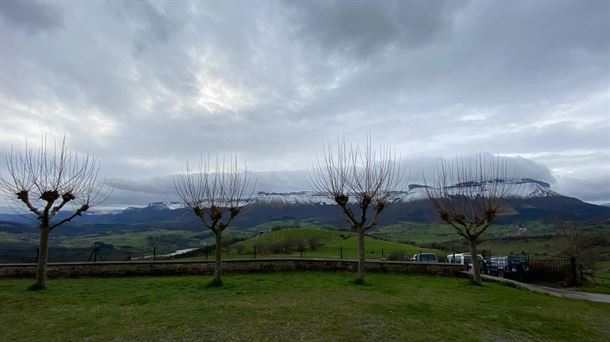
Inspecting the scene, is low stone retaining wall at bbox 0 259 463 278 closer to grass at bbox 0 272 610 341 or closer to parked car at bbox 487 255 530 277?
grass at bbox 0 272 610 341

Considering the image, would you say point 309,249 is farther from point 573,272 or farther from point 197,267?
point 573,272

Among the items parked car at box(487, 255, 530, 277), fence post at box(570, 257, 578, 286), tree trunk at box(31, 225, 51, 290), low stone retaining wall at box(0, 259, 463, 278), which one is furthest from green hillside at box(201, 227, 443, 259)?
tree trunk at box(31, 225, 51, 290)

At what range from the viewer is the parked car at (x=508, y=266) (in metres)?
25.5

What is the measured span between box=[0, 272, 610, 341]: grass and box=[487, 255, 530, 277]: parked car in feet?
32.8

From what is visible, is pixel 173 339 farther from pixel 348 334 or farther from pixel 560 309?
pixel 560 309

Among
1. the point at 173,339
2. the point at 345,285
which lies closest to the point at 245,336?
the point at 173,339

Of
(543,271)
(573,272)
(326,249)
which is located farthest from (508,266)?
(326,249)

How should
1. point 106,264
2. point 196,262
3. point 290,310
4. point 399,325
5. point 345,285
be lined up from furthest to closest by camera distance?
point 196,262, point 106,264, point 345,285, point 290,310, point 399,325

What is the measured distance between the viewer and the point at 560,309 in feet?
43.5

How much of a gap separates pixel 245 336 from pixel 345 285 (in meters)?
9.00

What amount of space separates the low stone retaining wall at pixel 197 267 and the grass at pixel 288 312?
1264mm

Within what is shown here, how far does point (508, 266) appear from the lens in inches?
1037

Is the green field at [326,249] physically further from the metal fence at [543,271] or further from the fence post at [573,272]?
the fence post at [573,272]

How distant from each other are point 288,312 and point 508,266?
2146 centimetres
